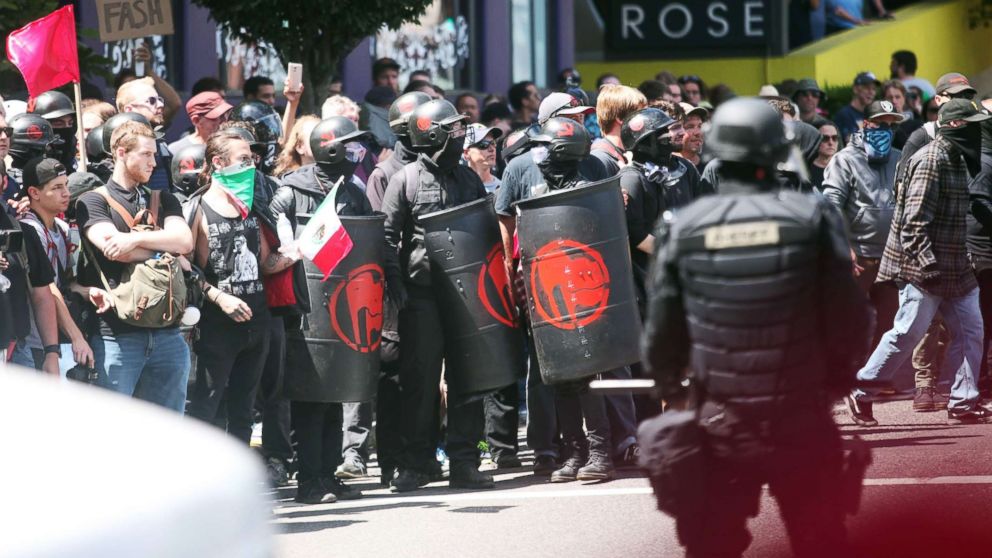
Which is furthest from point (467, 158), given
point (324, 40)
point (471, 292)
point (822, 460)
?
point (822, 460)

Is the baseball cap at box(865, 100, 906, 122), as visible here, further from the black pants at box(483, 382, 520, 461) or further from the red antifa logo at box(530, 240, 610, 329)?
the red antifa logo at box(530, 240, 610, 329)

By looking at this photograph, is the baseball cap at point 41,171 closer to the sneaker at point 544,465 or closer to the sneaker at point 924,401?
the sneaker at point 544,465

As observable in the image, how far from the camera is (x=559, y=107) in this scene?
37.7 feet

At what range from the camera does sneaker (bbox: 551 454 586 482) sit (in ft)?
32.2

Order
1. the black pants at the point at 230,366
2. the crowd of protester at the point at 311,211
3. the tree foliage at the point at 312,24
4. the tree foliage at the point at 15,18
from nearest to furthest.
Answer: the crowd of protester at the point at 311,211
the black pants at the point at 230,366
the tree foliage at the point at 15,18
the tree foliage at the point at 312,24

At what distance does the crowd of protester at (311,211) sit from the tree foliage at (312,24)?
1.77 meters

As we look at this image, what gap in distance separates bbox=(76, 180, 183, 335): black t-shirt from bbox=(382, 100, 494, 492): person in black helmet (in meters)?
1.39

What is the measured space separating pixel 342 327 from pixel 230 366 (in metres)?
0.60

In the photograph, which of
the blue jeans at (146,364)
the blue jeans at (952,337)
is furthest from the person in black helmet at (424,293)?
the blue jeans at (952,337)

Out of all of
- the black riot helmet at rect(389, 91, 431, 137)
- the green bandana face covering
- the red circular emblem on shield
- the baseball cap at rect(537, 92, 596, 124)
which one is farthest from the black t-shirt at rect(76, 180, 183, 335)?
the baseball cap at rect(537, 92, 596, 124)

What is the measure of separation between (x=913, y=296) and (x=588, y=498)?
3253 millimetres

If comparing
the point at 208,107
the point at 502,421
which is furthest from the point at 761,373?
the point at 208,107

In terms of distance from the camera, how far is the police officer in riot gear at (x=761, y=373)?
558cm

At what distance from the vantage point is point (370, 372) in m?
9.26
